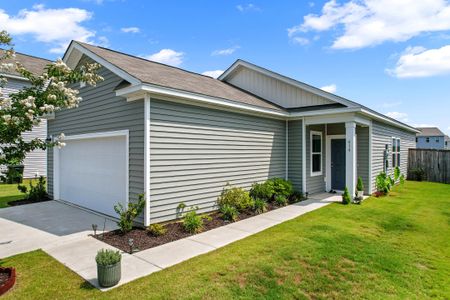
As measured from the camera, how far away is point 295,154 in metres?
10.6

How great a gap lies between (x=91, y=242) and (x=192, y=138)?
330 centimetres

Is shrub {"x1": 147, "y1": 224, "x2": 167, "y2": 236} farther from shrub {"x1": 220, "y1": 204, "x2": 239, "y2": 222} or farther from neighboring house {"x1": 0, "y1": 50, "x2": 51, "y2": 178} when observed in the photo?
neighboring house {"x1": 0, "y1": 50, "x2": 51, "y2": 178}

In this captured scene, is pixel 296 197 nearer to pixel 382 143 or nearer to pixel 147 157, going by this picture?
pixel 382 143

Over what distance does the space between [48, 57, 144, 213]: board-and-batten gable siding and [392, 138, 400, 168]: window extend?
13068 mm

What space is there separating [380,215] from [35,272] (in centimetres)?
834

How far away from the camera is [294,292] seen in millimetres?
3578

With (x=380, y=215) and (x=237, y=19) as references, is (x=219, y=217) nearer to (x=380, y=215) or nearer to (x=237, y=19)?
(x=380, y=215)

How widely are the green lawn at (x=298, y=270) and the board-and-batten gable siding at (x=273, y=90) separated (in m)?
5.60

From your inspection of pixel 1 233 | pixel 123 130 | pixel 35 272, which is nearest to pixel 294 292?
pixel 35 272

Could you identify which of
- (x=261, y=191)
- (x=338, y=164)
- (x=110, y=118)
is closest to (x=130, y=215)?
(x=110, y=118)

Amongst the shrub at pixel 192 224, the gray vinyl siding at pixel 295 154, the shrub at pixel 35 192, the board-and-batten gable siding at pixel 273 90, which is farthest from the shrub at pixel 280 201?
the shrub at pixel 35 192

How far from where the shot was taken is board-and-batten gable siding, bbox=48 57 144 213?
6316mm

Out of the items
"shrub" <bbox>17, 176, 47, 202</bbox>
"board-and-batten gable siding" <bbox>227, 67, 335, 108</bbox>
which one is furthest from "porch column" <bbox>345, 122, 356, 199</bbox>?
"shrub" <bbox>17, 176, 47, 202</bbox>

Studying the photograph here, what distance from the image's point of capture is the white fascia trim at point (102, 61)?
240 inches
